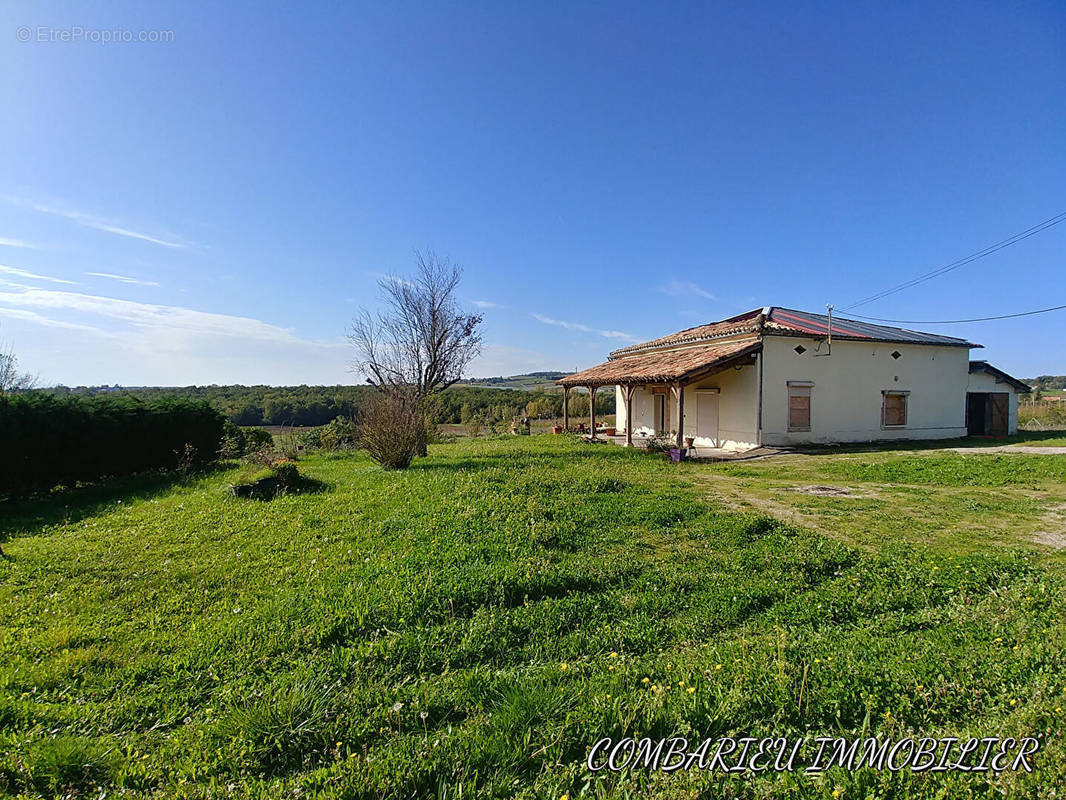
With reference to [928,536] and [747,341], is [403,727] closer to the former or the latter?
[928,536]

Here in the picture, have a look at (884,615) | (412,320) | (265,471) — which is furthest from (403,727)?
(412,320)

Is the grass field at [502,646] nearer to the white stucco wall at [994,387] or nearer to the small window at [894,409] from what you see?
the small window at [894,409]

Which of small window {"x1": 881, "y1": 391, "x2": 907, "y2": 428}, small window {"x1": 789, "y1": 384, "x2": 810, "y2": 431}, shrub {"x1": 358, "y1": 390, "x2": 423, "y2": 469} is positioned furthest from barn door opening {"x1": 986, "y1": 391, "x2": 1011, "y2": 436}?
shrub {"x1": 358, "y1": 390, "x2": 423, "y2": 469}

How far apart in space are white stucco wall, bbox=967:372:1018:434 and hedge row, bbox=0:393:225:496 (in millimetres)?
26842

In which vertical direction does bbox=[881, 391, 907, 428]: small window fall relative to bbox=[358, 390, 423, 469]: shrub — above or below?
above

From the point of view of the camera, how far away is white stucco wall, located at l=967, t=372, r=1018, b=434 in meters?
19.5

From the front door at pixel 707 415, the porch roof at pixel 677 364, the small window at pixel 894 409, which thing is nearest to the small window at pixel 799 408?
the porch roof at pixel 677 364

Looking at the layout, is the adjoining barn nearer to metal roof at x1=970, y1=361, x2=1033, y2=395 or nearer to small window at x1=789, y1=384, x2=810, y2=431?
metal roof at x1=970, y1=361, x2=1033, y2=395

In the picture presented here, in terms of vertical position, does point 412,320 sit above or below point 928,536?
above

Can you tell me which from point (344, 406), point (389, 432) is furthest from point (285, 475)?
point (344, 406)

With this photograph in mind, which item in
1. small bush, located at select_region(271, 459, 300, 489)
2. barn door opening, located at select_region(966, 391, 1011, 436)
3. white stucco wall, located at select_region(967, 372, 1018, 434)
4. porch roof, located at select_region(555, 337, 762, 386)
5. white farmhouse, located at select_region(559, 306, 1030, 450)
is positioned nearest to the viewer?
small bush, located at select_region(271, 459, 300, 489)

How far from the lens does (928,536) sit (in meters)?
6.26

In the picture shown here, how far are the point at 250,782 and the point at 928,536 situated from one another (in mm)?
7436

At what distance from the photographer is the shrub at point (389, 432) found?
1155cm
